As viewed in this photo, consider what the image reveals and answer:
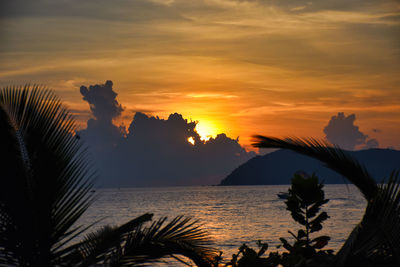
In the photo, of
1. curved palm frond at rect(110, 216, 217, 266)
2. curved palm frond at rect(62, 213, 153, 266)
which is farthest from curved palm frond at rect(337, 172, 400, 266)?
curved palm frond at rect(62, 213, 153, 266)

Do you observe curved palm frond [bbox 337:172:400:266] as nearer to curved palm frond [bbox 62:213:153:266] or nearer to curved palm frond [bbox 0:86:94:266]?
curved palm frond [bbox 62:213:153:266]

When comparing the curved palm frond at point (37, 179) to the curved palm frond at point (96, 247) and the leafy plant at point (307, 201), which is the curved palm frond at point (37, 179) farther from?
the leafy plant at point (307, 201)

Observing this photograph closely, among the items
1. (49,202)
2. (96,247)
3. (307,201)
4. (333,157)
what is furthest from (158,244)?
(307,201)

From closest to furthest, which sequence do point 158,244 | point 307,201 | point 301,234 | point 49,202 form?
point 49,202 < point 158,244 < point 307,201 < point 301,234

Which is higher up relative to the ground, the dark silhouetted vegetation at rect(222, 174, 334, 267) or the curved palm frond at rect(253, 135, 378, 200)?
the curved palm frond at rect(253, 135, 378, 200)

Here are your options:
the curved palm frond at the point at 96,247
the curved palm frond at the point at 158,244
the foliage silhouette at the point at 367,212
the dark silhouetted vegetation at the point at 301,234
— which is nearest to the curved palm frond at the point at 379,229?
the foliage silhouette at the point at 367,212

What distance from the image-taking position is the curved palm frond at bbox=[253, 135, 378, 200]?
14.7 feet

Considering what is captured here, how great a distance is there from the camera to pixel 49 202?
168 inches

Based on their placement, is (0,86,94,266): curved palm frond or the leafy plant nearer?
(0,86,94,266): curved palm frond

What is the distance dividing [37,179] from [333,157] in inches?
112

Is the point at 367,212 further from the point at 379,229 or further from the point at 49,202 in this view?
the point at 49,202

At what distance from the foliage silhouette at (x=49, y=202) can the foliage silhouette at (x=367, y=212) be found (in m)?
1.43

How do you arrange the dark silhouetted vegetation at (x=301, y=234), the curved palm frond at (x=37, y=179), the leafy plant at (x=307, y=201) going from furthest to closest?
the leafy plant at (x=307, y=201)
the dark silhouetted vegetation at (x=301, y=234)
the curved palm frond at (x=37, y=179)

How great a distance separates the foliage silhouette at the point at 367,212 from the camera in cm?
426
